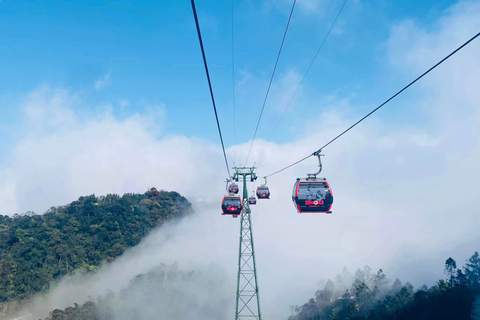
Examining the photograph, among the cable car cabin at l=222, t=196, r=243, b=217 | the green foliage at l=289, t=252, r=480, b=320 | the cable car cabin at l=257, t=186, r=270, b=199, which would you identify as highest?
the cable car cabin at l=257, t=186, r=270, b=199

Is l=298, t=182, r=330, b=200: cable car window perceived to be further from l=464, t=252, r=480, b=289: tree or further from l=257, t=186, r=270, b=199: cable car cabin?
l=464, t=252, r=480, b=289: tree

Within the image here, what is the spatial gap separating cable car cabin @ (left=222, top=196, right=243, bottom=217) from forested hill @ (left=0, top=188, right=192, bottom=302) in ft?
199

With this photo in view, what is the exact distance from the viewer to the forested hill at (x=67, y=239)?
217ft

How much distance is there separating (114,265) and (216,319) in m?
32.9

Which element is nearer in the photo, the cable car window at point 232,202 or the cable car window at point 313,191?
the cable car window at point 313,191

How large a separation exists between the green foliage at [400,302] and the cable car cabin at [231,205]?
39.2 metres

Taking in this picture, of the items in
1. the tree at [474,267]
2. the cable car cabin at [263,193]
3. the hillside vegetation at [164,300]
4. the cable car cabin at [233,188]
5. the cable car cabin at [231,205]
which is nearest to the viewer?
the cable car cabin at [231,205]

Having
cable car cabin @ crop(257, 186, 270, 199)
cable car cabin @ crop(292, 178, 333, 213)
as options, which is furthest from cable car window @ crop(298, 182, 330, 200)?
cable car cabin @ crop(257, 186, 270, 199)

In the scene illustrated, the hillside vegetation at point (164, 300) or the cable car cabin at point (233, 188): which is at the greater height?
the cable car cabin at point (233, 188)

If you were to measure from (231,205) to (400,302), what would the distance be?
5013 centimetres

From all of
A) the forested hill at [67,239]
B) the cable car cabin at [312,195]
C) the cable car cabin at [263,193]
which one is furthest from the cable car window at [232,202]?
the forested hill at [67,239]

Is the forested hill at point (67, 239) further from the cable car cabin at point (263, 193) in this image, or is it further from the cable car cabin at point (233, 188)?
the cable car cabin at point (263, 193)

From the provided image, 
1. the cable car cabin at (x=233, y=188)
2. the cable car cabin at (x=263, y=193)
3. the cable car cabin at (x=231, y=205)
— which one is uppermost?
the cable car cabin at (x=233, y=188)

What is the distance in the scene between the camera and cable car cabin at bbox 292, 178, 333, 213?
15172mm
